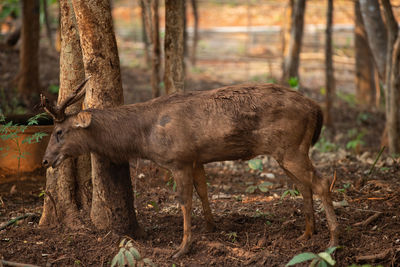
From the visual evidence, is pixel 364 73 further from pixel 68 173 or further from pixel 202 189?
pixel 68 173

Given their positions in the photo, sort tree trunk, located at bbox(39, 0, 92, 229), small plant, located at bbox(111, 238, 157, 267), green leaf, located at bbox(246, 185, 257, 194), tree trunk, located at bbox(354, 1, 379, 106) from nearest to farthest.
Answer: small plant, located at bbox(111, 238, 157, 267), tree trunk, located at bbox(39, 0, 92, 229), green leaf, located at bbox(246, 185, 257, 194), tree trunk, located at bbox(354, 1, 379, 106)

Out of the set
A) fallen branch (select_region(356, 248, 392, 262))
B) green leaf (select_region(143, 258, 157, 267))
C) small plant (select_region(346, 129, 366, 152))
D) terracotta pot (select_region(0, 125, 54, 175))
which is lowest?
small plant (select_region(346, 129, 366, 152))

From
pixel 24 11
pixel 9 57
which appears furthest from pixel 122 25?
pixel 24 11

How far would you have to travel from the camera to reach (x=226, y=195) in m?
7.65

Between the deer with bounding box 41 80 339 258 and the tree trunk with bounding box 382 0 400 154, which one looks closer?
the deer with bounding box 41 80 339 258

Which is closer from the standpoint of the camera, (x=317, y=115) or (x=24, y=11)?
(x=317, y=115)

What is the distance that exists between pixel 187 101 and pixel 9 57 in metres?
12.1

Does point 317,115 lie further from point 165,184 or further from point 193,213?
point 165,184

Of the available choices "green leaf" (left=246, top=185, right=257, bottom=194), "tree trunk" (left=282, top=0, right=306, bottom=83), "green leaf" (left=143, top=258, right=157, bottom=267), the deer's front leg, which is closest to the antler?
the deer's front leg

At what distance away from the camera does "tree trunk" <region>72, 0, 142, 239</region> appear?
230 inches

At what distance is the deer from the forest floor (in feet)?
1.06

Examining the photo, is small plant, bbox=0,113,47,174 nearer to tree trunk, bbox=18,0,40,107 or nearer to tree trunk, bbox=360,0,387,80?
tree trunk, bbox=18,0,40,107

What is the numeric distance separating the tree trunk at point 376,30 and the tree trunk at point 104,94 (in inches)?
232

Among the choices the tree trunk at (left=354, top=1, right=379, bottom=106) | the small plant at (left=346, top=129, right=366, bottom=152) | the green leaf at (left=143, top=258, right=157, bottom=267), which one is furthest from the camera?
the tree trunk at (left=354, top=1, right=379, bottom=106)
